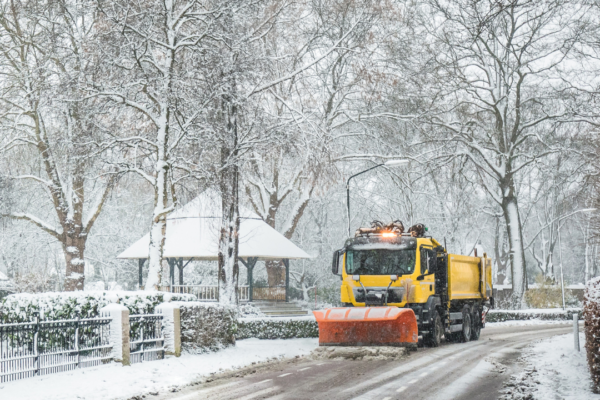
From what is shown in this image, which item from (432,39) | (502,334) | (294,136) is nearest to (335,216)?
(432,39)

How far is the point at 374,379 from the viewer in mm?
14055

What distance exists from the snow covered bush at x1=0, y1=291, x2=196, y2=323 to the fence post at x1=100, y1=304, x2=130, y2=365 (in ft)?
1.67

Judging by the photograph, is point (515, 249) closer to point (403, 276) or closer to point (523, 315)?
point (523, 315)

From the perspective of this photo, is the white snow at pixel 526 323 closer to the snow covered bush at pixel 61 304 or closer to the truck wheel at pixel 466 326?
the truck wheel at pixel 466 326

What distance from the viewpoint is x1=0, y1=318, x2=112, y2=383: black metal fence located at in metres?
13.5

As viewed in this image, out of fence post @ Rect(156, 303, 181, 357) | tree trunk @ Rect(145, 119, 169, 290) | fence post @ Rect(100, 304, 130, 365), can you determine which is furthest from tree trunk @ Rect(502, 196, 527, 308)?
fence post @ Rect(100, 304, 130, 365)

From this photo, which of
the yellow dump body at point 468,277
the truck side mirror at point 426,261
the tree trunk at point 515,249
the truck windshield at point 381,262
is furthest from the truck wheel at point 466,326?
the tree trunk at point 515,249

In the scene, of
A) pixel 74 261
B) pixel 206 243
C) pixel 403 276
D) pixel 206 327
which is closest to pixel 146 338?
pixel 206 327

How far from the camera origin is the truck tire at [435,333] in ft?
69.1

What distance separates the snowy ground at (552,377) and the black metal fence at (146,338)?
8.25 metres

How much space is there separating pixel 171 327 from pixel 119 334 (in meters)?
1.92

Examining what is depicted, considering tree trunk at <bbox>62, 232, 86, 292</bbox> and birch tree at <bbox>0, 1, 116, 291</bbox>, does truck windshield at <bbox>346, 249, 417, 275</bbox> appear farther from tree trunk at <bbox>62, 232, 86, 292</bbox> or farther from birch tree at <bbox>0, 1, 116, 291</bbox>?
tree trunk at <bbox>62, 232, 86, 292</bbox>

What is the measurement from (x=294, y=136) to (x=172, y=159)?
144 inches

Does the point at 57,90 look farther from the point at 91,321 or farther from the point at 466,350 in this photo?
the point at 466,350
